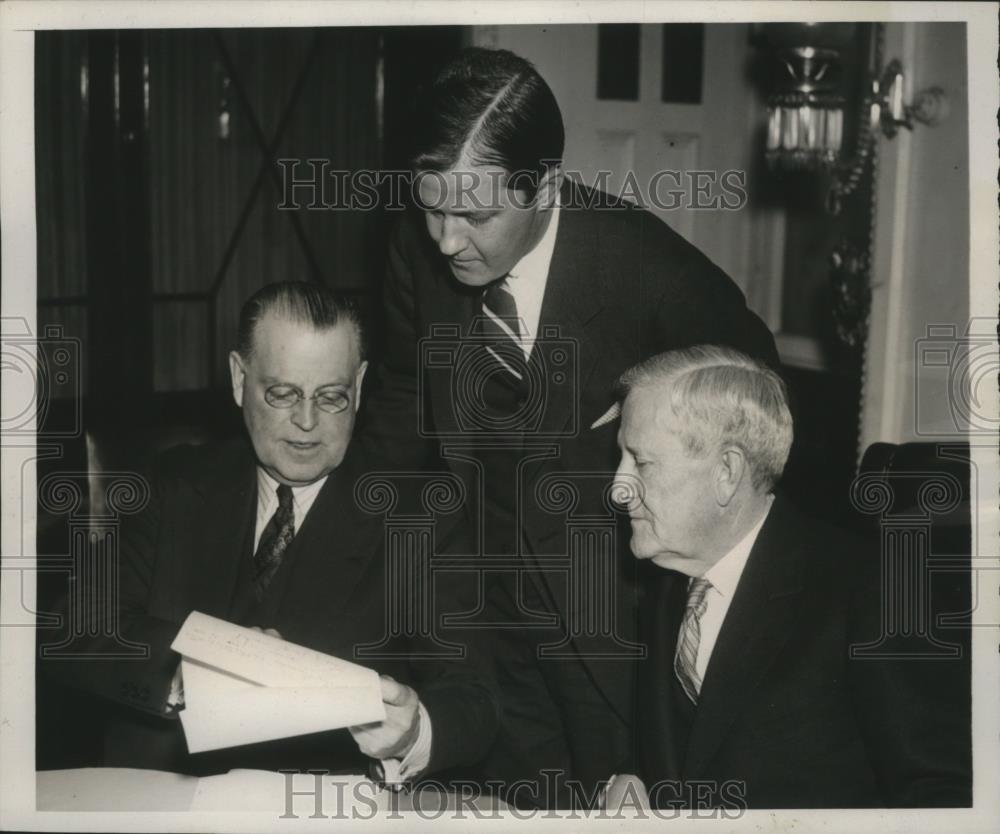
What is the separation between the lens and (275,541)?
5.66 feet

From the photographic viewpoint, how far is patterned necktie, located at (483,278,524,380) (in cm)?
174

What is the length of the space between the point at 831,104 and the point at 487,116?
42.2 inches

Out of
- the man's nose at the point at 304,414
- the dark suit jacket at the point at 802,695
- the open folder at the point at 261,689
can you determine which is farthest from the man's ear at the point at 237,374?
the dark suit jacket at the point at 802,695

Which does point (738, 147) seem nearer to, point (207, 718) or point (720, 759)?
point (720, 759)

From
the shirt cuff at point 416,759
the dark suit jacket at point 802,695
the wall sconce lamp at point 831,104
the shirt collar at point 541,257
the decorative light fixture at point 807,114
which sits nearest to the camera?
the dark suit jacket at point 802,695

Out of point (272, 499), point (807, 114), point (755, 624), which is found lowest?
point (755, 624)

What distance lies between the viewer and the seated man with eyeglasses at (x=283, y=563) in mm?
1673

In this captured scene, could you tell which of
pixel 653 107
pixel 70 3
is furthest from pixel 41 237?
pixel 653 107

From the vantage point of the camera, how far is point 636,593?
169cm

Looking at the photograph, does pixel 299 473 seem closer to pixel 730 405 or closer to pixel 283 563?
pixel 283 563

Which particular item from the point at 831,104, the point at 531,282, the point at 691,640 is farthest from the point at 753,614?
the point at 831,104

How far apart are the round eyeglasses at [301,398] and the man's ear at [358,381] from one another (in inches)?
0.9

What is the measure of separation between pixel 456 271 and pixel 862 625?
825 mm

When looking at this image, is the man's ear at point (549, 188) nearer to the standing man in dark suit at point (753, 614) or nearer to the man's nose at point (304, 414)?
the standing man in dark suit at point (753, 614)
